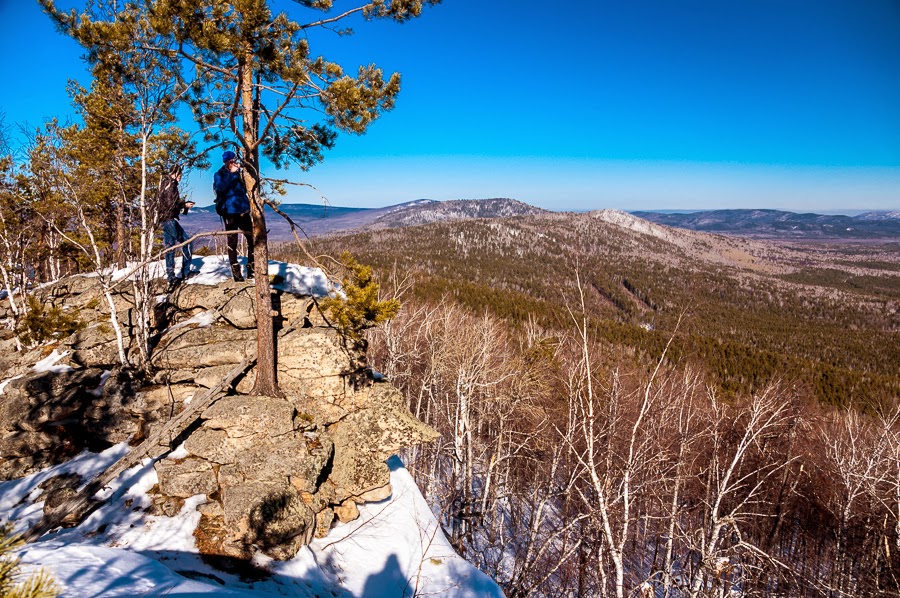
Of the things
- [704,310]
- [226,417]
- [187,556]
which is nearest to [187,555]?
[187,556]

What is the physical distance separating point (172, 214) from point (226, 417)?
18.1 feet

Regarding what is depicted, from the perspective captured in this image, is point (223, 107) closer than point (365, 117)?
No

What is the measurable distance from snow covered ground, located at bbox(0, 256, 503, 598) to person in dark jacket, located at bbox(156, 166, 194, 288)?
3251 millimetres

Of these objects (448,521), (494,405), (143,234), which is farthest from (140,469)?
(494,405)

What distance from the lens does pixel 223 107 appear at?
7.44 m

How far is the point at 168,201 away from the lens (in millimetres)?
9469

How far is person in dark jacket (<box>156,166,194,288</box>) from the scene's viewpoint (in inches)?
360

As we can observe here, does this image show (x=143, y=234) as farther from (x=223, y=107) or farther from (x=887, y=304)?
(x=887, y=304)

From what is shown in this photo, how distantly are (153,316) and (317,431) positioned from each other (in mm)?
5398

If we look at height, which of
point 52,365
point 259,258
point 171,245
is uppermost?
point 171,245

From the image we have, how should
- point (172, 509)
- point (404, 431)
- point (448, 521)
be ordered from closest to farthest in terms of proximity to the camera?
point (172, 509) < point (404, 431) < point (448, 521)

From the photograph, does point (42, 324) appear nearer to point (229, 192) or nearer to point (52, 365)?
point (52, 365)

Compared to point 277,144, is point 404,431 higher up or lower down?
lower down

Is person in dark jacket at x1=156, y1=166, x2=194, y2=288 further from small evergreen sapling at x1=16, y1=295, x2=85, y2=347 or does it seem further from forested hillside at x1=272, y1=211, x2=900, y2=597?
forested hillside at x1=272, y1=211, x2=900, y2=597
